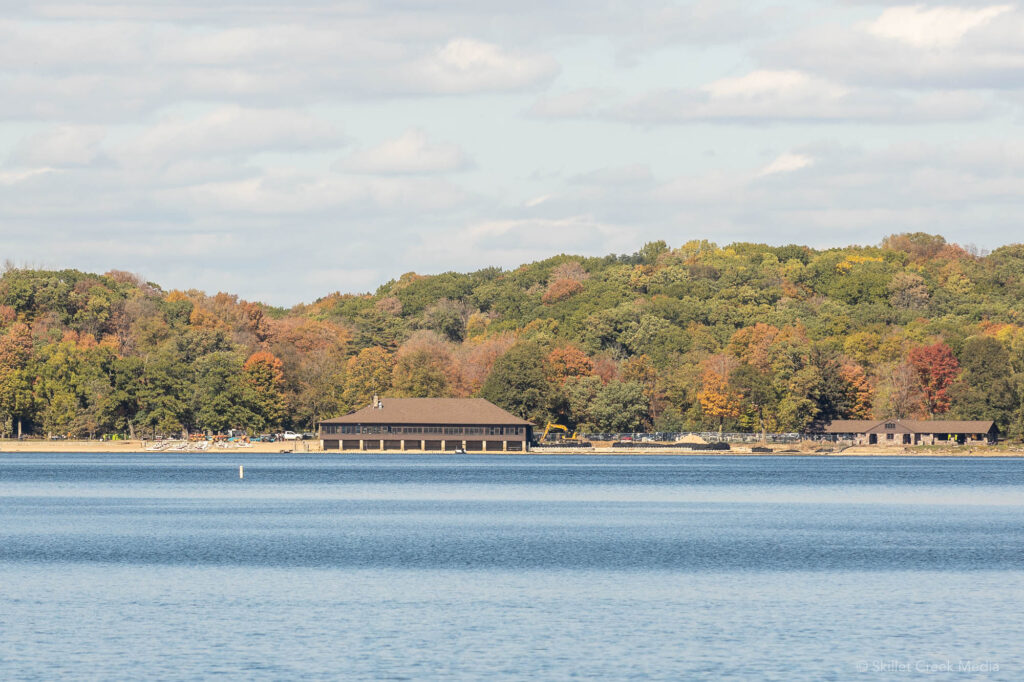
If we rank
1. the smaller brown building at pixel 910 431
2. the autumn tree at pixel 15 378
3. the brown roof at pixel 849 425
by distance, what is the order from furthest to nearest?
1. the brown roof at pixel 849 425
2. the smaller brown building at pixel 910 431
3. the autumn tree at pixel 15 378

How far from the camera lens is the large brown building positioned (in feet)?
481

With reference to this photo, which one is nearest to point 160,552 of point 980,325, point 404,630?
point 404,630

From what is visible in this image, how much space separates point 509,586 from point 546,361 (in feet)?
371

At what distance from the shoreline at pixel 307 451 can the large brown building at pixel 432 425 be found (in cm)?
159

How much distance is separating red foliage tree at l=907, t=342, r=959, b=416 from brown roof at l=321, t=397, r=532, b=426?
42981 mm

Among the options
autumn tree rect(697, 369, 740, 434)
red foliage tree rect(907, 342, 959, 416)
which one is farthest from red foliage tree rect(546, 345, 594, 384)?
red foliage tree rect(907, 342, 959, 416)

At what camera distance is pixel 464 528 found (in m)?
60.5

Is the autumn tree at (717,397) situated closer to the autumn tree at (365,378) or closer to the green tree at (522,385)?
the green tree at (522,385)

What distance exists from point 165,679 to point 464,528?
34.0 meters

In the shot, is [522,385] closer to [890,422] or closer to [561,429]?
[561,429]

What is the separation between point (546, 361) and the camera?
153 meters

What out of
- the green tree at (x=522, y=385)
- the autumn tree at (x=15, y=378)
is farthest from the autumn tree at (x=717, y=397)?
the autumn tree at (x=15, y=378)

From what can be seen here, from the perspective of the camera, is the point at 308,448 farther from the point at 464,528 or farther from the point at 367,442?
the point at 464,528

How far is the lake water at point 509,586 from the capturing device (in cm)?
2905
